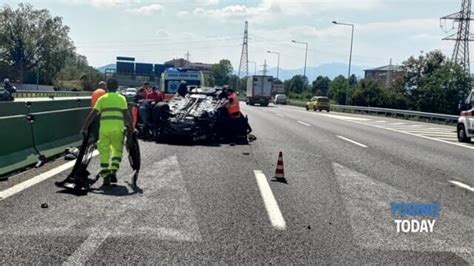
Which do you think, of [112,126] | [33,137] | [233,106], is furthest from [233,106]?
[112,126]

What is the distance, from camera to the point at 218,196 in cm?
849

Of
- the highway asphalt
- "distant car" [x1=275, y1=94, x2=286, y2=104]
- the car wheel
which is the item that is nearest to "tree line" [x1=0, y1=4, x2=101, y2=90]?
"distant car" [x1=275, y1=94, x2=286, y2=104]

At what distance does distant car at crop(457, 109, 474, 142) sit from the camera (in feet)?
69.4

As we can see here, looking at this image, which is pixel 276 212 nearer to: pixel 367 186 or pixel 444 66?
pixel 367 186

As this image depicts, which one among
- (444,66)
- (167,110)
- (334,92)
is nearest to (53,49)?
(334,92)

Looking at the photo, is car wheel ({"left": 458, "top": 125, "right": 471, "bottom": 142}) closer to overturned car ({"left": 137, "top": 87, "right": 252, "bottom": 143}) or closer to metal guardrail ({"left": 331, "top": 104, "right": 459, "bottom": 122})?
overturned car ({"left": 137, "top": 87, "right": 252, "bottom": 143})

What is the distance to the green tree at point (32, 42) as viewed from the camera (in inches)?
3861

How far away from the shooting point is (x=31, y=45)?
99.6 m

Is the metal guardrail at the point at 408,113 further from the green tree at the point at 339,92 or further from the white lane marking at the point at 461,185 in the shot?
the green tree at the point at 339,92

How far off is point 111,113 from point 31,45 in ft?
319

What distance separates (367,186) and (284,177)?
147 centimetres

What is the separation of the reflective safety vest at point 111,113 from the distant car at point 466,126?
15.4m

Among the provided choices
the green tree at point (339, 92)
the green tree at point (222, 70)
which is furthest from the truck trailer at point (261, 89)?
the green tree at point (222, 70)

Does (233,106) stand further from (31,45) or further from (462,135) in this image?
(31,45)
